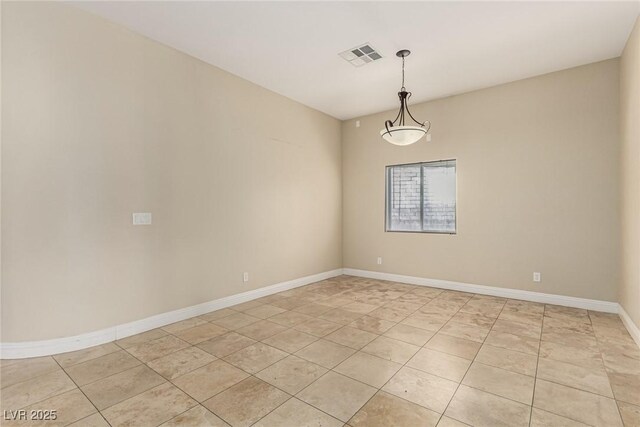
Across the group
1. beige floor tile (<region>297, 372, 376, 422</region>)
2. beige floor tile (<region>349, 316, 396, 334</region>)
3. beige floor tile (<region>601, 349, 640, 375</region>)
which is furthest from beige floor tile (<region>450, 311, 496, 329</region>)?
beige floor tile (<region>297, 372, 376, 422</region>)

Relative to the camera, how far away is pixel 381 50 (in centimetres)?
360

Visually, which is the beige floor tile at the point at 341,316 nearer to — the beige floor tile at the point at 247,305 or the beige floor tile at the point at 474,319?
the beige floor tile at the point at 247,305

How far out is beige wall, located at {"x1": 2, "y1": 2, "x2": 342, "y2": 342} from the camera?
268 cm

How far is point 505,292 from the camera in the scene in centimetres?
454

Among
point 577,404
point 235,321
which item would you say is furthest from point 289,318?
point 577,404

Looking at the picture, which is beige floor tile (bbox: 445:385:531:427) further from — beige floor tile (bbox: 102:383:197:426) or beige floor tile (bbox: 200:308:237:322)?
beige floor tile (bbox: 200:308:237:322)

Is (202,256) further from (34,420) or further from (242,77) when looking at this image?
(242,77)

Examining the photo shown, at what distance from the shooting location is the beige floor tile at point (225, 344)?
2.82m

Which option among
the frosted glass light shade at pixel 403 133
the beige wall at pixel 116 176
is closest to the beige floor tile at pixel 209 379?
the beige wall at pixel 116 176

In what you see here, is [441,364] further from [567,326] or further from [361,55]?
[361,55]

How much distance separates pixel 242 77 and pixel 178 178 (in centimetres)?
175

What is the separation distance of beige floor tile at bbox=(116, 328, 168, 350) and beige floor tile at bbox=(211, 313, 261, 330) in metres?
0.57

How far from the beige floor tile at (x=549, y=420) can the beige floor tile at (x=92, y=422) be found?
255 cm

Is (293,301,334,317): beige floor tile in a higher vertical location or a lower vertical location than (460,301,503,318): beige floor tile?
lower
